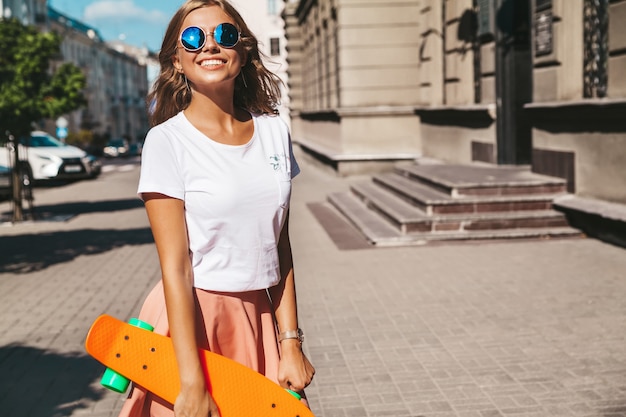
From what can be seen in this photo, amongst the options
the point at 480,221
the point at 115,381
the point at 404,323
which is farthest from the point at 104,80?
the point at 115,381

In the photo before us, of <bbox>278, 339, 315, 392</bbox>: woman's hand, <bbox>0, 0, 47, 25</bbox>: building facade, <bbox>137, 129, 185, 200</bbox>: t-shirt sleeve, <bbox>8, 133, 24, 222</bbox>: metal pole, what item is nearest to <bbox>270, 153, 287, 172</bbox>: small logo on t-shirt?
<bbox>137, 129, 185, 200</bbox>: t-shirt sleeve

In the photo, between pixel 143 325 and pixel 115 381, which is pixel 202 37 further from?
pixel 115 381

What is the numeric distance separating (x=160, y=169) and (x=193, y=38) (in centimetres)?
41

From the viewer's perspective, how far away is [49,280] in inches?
361

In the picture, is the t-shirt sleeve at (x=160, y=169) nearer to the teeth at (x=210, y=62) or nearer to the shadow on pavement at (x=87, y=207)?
the teeth at (x=210, y=62)

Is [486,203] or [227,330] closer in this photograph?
[227,330]

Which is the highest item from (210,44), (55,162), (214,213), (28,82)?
(28,82)

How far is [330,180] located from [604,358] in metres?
16.7

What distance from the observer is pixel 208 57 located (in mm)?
2340

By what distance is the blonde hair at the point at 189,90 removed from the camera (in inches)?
95.2

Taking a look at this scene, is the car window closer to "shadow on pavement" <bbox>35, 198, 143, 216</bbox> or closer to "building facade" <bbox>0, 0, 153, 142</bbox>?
"shadow on pavement" <bbox>35, 198, 143, 216</bbox>

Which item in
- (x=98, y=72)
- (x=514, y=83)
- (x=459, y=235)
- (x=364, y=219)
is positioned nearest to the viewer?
(x=459, y=235)

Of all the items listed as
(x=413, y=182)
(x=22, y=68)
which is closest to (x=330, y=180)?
(x=413, y=182)

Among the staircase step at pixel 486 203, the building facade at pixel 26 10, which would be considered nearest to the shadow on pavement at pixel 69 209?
the staircase step at pixel 486 203
